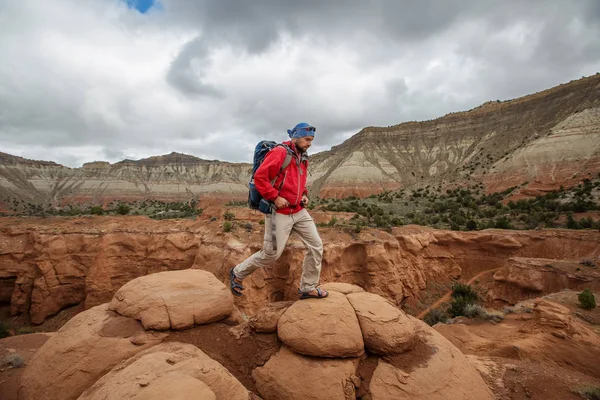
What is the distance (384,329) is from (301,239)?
71.0 inches

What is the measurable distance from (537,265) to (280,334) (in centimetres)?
1365

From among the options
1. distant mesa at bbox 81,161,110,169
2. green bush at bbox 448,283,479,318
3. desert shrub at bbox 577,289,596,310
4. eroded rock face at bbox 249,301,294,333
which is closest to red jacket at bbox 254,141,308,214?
eroded rock face at bbox 249,301,294,333

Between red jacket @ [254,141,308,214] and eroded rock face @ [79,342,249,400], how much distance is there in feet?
7.01

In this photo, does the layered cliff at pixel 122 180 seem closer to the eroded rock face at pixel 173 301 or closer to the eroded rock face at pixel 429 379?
the eroded rock face at pixel 173 301

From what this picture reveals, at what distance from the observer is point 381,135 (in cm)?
7394

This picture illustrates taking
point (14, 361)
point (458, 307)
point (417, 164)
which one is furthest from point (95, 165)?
point (458, 307)

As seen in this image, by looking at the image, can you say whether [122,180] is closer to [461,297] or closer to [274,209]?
[461,297]

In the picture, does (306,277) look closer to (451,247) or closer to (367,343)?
(367,343)

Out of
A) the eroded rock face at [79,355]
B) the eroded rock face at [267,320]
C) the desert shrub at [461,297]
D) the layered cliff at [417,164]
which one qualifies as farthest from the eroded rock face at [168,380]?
the layered cliff at [417,164]

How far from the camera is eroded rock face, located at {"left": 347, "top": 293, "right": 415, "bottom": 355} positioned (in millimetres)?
4230

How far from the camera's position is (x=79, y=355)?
3742 mm

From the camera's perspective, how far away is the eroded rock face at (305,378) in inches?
146

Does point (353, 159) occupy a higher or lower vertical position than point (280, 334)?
higher

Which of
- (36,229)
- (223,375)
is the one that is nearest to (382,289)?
(223,375)
